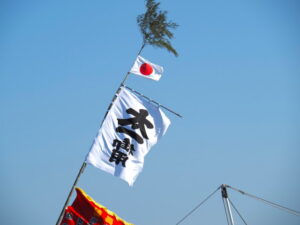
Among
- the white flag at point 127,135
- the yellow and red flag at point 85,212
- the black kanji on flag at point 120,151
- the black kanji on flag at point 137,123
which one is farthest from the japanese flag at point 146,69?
the yellow and red flag at point 85,212

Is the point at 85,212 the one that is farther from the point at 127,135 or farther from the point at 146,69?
the point at 146,69

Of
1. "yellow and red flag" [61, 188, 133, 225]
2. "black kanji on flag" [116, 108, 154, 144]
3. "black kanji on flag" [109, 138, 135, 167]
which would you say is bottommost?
"yellow and red flag" [61, 188, 133, 225]

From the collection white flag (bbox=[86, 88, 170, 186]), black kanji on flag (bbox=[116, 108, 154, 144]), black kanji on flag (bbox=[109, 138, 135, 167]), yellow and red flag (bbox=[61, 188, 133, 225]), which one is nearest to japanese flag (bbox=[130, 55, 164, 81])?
white flag (bbox=[86, 88, 170, 186])

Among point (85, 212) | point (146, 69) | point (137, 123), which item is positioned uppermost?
point (146, 69)

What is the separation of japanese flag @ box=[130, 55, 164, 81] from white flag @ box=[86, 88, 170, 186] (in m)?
1.27

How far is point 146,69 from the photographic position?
12469 mm

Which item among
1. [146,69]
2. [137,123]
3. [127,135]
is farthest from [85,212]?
[146,69]

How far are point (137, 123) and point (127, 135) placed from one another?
0.79 metres

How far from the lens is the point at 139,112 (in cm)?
1158

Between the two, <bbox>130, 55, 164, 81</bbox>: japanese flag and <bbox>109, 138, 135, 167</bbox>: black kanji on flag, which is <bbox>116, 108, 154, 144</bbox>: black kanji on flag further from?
<bbox>130, 55, 164, 81</bbox>: japanese flag

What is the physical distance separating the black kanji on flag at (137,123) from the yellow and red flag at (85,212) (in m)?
3.22

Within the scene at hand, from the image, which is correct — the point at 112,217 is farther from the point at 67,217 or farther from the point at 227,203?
the point at 227,203

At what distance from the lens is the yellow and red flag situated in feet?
34.3

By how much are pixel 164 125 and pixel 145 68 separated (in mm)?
2881
